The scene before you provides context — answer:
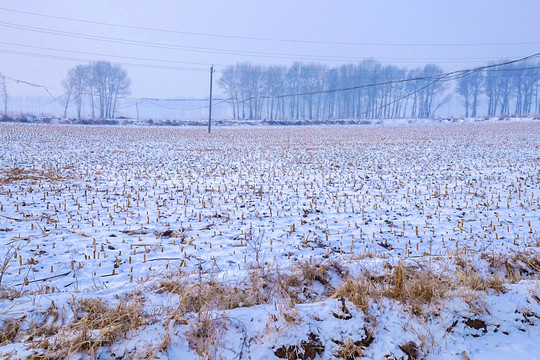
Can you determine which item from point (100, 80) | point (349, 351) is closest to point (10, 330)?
point (349, 351)

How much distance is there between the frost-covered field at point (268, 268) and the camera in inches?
120

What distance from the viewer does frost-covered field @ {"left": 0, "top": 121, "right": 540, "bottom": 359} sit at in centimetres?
304

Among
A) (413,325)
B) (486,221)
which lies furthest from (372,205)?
(413,325)

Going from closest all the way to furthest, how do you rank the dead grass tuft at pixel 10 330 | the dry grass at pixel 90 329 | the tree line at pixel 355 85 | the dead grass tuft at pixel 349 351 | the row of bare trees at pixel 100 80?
the dry grass at pixel 90 329 < the dead grass tuft at pixel 10 330 < the dead grass tuft at pixel 349 351 < the row of bare trees at pixel 100 80 < the tree line at pixel 355 85

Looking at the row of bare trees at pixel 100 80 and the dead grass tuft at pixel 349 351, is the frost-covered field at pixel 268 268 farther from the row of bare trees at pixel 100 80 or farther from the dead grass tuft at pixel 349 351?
the row of bare trees at pixel 100 80

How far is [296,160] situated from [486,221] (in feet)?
32.2

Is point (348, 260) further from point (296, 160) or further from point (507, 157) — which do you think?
point (507, 157)

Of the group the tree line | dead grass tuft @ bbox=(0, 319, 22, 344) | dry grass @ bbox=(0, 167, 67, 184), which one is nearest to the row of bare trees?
the tree line

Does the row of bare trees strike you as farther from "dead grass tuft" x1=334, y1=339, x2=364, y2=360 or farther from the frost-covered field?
"dead grass tuft" x1=334, y1=339, x2=364, y2=360

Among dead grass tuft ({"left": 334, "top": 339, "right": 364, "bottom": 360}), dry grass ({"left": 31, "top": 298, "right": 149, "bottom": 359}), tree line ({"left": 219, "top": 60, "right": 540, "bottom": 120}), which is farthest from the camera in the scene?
tree line ({"left": 219, "top": 60, "right": 540, "bottom": 120})

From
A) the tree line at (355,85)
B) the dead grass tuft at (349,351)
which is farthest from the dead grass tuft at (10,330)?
the tree line at (355,85)

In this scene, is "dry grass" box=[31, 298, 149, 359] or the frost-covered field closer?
"dry grass" box=[31, 298, 149, 359]

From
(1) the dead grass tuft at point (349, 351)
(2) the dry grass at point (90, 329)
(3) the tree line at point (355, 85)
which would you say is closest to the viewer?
(2) the dry grass at point (90, 329)

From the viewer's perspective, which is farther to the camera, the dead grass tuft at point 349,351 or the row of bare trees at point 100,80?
the row of bare trees at point 100,80
